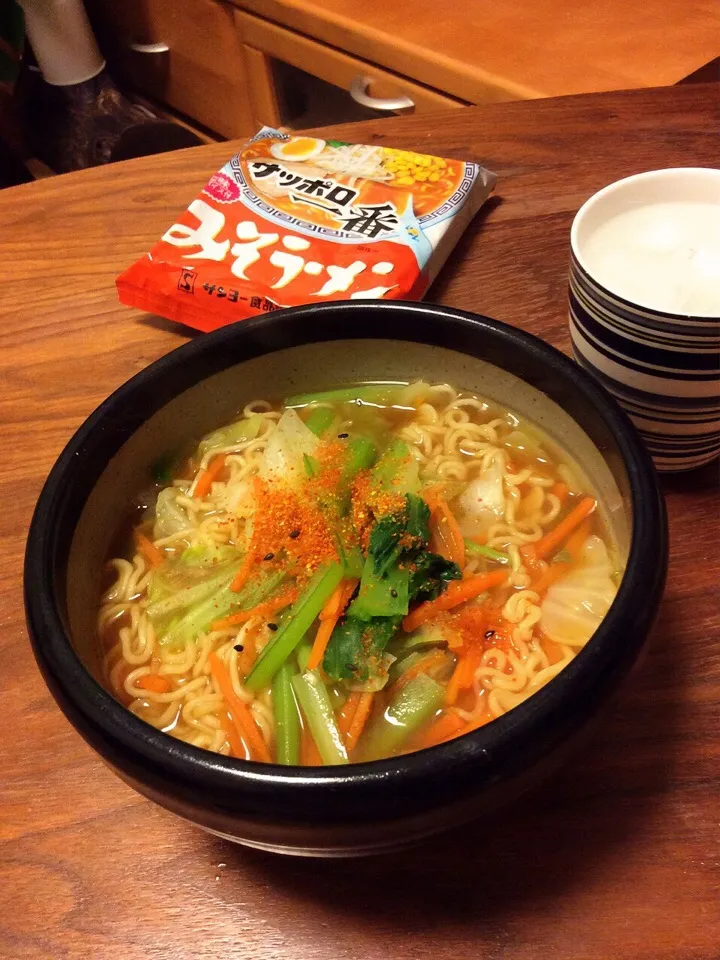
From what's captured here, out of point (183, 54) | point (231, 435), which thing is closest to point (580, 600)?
point (231, 435)

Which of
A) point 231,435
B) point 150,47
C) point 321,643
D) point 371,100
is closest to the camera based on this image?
point 321,643

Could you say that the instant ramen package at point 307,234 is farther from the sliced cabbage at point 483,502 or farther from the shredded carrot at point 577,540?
the shredded carrot at point 577,540

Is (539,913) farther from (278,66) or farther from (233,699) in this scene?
(278,66)

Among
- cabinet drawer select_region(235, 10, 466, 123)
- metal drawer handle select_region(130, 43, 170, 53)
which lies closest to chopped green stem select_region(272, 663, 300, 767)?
cabinet drawer select_region(235, 10, 466, 123)

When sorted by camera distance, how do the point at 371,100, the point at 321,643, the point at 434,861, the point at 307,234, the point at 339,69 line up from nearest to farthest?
the point at 434,861, the point at 321,643, the point at 307,234, the point at 371,100, the point at 339,69

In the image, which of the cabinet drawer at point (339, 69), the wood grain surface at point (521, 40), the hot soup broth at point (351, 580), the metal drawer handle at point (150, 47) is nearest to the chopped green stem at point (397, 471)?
the hot soup broth at point (351, 580)

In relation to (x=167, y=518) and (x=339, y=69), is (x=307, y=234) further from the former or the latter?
(x=339, y=69)
